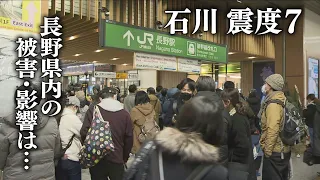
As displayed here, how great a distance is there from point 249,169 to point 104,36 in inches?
126

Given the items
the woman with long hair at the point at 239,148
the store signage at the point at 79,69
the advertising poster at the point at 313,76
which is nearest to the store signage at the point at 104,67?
the store signage at the point at 79,69

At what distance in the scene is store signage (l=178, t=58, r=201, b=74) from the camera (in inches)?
295

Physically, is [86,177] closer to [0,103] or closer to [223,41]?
[0,103]

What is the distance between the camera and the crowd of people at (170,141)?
153 centimetres

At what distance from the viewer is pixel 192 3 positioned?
9.04 m

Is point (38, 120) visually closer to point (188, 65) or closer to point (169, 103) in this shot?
point (169, 103)

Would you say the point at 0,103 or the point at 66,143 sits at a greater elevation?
the point at 0,103

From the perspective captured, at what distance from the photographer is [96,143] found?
131 inches

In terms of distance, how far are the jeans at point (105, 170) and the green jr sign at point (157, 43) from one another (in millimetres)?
2391

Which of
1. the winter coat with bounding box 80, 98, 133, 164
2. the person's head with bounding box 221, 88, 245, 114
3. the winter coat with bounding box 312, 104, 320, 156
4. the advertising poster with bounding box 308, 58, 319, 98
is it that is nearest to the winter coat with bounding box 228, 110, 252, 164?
the person's head with bounding box 221, 88, 245, 114

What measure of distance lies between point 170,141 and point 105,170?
7.17 feet

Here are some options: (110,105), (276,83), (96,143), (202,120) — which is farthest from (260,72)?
(202,120)

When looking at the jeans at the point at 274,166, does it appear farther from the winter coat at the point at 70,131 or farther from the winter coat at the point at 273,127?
the winter coat at the point at 70,131

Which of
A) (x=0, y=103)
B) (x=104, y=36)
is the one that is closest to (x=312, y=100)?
(x=104, y=36)
